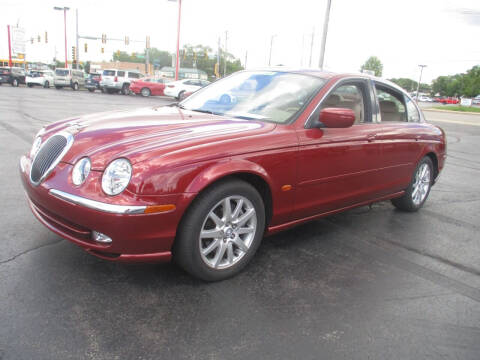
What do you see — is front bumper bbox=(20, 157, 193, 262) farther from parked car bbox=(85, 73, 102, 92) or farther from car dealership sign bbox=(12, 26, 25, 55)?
car dealership sign bbox=(12, 26, 25, 55)

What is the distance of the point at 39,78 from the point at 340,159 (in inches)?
1327

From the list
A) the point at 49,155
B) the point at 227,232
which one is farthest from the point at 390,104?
the point at 49,155

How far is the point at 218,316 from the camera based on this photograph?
260cm

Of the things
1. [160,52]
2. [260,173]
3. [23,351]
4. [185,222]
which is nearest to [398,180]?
[260,173]

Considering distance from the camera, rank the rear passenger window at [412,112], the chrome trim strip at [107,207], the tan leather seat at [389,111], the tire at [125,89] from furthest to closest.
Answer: the tire at [125,89] → the rear passenger window at [412,112] → the tan leather seat at [389,111] → the chrome trim strip at [107,207]

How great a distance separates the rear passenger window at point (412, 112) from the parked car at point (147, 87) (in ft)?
88.2

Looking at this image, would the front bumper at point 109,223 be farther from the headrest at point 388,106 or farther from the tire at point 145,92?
the tire at point 145,92

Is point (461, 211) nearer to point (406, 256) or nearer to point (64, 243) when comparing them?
point (406, 256)

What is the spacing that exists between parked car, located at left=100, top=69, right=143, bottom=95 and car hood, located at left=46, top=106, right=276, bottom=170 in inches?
1147

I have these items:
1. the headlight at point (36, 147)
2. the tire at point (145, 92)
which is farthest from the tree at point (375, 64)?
the headlight at point (36, 147)

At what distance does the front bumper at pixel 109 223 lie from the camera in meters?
2.52

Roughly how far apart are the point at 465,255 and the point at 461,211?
168cm

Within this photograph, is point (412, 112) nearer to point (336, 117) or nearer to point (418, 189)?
point (418, 189)

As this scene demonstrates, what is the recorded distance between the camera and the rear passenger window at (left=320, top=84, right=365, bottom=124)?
12.8ft
